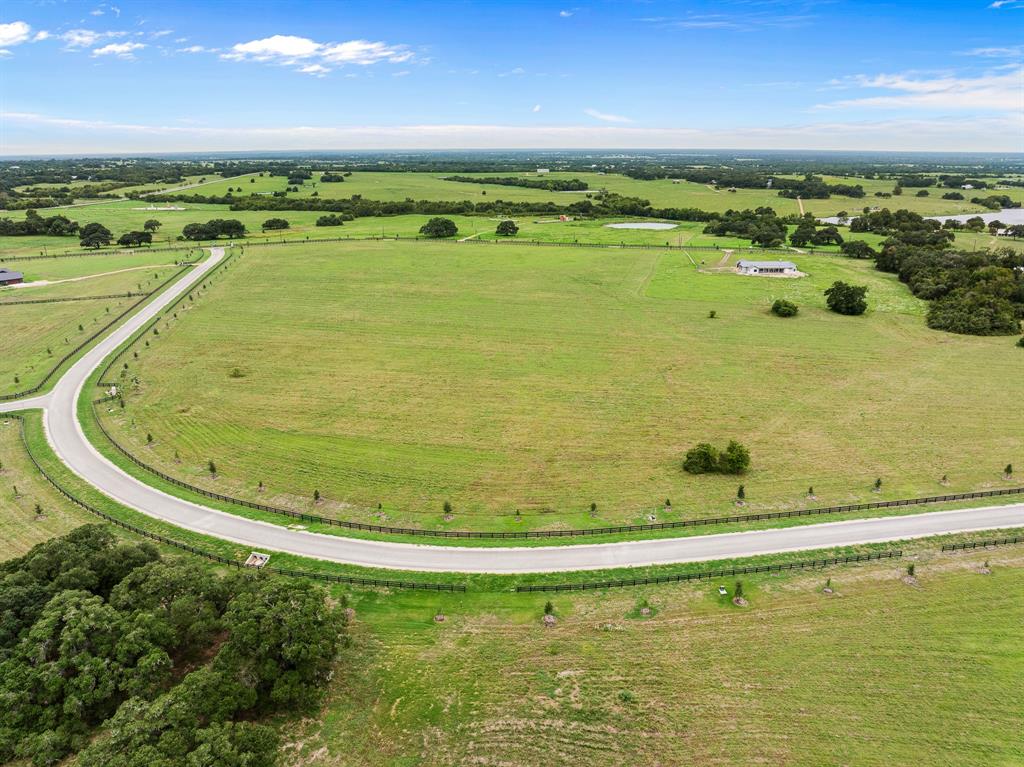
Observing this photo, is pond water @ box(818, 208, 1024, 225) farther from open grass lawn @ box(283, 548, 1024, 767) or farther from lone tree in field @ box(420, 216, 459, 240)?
open grass lawn @ box(283, 548, 1024, 767)

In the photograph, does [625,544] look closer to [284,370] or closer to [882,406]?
[882,406]

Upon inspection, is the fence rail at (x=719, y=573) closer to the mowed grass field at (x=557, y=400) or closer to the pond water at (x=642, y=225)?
the mowed grass field at (x=557, y=400)

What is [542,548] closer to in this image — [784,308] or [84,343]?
[784,308]

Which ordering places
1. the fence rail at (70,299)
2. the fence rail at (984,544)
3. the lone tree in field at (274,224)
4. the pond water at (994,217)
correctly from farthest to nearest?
1. the pond water at (994,217)
2. the lone tree in field at (274,224)
3. the fence rail at (70,299)
4. the fence rail at (984,544)

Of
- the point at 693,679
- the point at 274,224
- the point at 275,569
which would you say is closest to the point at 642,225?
the point at 274,224

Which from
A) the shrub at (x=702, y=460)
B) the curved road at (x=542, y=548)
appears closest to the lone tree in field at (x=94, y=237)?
the curved road at (x=542, y=548)
